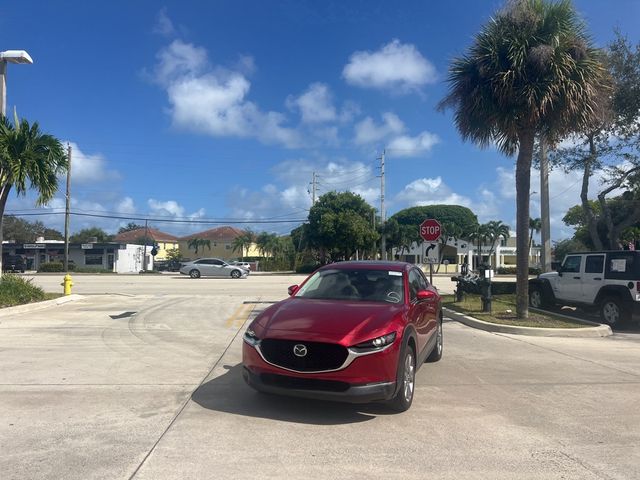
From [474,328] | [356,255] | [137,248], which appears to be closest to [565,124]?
[474,328]

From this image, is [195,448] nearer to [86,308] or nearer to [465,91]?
[465,91]

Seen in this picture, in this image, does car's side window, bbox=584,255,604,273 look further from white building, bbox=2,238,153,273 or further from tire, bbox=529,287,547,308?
white building, bbox=2,238,153,273

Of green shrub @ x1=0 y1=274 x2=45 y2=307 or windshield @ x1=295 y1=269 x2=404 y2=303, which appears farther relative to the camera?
green shrub @ x1=0 y1=274 x2=45 y2=307

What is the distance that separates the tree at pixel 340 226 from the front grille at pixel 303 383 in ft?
161

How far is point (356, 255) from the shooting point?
6284 cm

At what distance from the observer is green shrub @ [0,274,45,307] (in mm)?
15065

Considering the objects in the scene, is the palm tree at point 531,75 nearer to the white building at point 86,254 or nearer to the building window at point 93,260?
the white building at point 86,254

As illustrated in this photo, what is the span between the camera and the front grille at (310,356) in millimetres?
5165

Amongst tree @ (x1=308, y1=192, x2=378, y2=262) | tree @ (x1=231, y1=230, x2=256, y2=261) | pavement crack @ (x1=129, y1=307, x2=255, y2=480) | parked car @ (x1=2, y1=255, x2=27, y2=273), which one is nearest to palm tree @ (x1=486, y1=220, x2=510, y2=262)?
tree @ (x1=308, y1=192, x2=378, y2=262)

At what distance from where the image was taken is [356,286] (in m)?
6.87

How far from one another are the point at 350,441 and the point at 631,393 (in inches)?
163

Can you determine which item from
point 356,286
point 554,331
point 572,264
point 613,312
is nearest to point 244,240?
point 572,264

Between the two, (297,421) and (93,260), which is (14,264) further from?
(297,421)

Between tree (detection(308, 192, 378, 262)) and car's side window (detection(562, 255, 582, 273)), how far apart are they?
1549 inches
